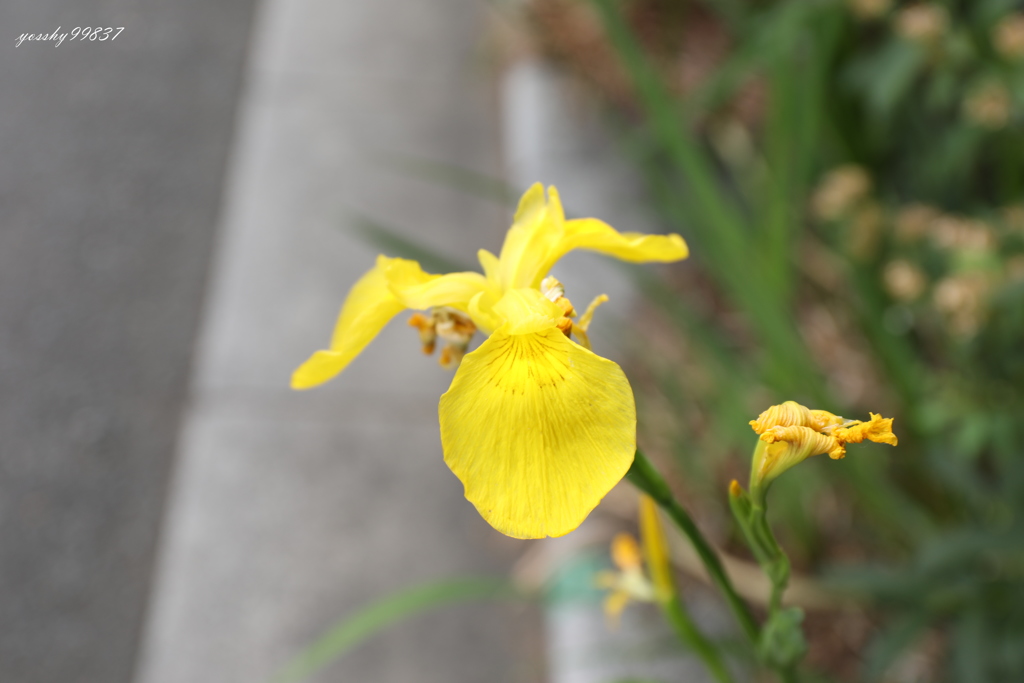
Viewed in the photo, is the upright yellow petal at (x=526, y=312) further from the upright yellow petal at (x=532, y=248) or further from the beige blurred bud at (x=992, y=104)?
the beige blurred bud at (x=992, y=104)

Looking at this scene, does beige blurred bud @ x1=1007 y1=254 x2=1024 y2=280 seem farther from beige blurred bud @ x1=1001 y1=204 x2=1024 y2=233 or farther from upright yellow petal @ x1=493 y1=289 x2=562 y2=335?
upright yellow petal @ x1=493 y1=289 x2=562 y2=335

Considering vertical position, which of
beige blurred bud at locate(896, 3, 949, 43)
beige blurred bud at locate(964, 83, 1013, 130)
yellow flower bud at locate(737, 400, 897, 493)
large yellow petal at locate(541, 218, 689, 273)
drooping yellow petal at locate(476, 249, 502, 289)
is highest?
beige blurred bud at locate(896, 3, 949, 43)

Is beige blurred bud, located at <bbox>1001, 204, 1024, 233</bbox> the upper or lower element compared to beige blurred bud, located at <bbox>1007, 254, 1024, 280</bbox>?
upper

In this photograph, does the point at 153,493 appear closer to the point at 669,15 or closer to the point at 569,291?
the point at 569,291

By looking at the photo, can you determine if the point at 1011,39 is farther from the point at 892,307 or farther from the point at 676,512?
the point at 676,512

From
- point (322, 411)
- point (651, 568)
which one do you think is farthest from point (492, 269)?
point (322, 411)

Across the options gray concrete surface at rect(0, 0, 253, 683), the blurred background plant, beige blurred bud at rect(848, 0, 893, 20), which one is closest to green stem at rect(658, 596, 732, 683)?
the blurred background plant
